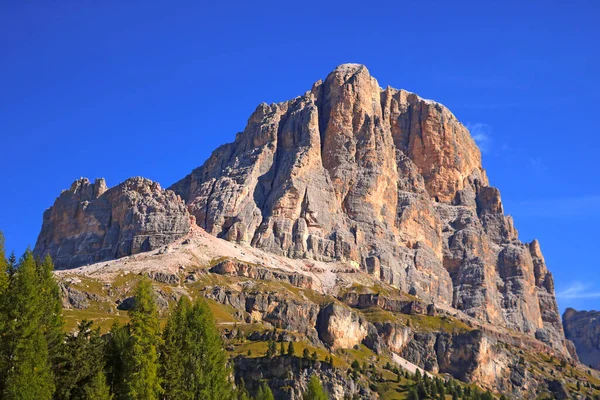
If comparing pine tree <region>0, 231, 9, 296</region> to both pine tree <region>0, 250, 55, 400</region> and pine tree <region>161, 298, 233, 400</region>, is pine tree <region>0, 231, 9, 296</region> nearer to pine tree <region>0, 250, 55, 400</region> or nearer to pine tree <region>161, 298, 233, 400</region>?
pine tree <region>0, 250, 55, 400</region>

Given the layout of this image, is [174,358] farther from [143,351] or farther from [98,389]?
[98,389]

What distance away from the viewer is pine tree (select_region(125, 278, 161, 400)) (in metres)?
103

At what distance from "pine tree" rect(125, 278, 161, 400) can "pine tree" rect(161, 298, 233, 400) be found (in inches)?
146

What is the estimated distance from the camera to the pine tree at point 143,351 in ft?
337

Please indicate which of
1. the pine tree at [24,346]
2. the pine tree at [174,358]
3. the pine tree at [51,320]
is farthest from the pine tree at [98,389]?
the pine tree at [174,358]

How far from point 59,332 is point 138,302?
411 inches

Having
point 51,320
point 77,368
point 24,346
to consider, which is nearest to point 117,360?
point 77,368

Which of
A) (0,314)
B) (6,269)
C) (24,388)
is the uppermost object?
(6,269)

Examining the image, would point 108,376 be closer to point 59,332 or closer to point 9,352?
point 59,332

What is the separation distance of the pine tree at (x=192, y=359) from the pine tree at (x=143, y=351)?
3714mm

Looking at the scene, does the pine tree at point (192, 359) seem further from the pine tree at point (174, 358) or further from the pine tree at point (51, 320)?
the pine tree at point (51, 320)

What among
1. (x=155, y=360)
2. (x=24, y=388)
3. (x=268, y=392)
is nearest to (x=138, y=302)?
(x=155, y=360)

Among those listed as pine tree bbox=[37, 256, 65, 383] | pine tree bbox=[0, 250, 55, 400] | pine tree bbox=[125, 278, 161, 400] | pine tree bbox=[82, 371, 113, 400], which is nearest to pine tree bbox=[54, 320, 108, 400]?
pine tree bbox=[82, 371, 113, 400]

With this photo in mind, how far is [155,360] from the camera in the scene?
105500 mm
